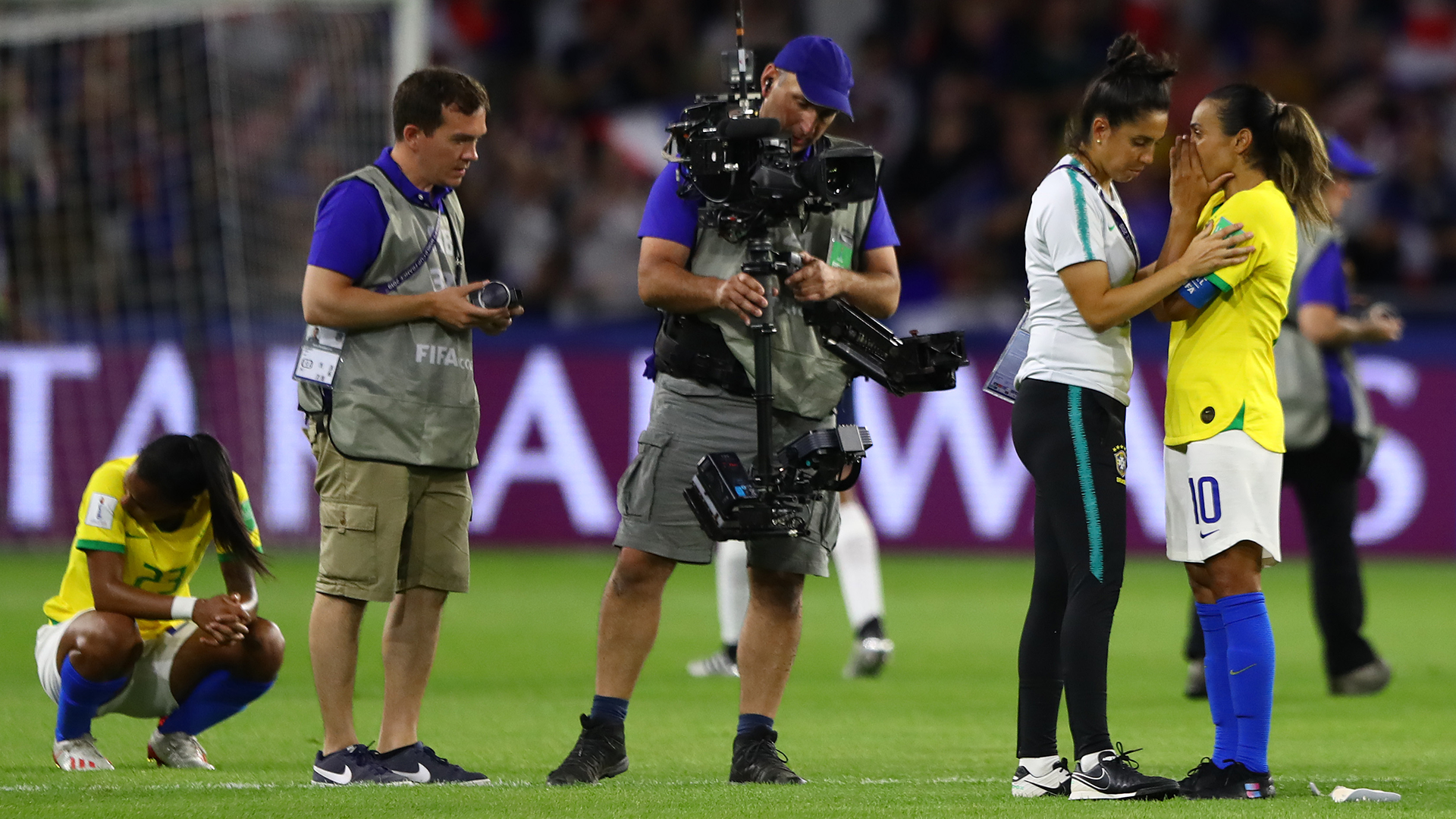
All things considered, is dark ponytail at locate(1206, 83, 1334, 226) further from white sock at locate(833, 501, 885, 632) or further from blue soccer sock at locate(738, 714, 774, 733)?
white sock at locate(833, 501, 885, 632)

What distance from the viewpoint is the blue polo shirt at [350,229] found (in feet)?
18.0

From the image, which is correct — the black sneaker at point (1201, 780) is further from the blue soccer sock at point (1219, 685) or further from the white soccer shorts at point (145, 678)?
the white soccer shorts at point (145, 678)

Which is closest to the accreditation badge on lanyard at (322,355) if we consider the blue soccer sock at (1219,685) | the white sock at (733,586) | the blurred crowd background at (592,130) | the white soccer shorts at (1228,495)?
the white soccer shorts at (1228,495)

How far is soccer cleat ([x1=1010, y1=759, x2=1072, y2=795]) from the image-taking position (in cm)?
518

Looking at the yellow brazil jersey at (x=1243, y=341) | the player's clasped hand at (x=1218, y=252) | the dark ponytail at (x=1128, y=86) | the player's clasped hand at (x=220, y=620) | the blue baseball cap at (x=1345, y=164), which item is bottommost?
the player's clasped hand at (x=220, y=620)

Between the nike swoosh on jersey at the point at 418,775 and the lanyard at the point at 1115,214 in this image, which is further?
the nike swoosh on jersey at the point at 418,775

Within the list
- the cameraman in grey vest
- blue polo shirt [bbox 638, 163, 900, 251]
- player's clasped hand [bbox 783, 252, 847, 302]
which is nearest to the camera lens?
the cameraman in grey vest

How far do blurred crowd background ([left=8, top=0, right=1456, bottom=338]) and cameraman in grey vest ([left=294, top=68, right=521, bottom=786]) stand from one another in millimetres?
8123

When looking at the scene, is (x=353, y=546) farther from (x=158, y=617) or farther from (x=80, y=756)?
(x=80, y=756)

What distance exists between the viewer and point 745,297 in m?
5.23

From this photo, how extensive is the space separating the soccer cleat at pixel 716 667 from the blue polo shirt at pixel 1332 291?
9.20ft

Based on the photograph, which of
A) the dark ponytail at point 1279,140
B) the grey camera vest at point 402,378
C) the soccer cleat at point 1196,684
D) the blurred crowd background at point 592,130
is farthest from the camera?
the blurred crowd background at point 592,130

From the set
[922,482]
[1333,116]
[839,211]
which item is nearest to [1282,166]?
[839,211]

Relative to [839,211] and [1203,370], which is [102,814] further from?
[1203,370]
